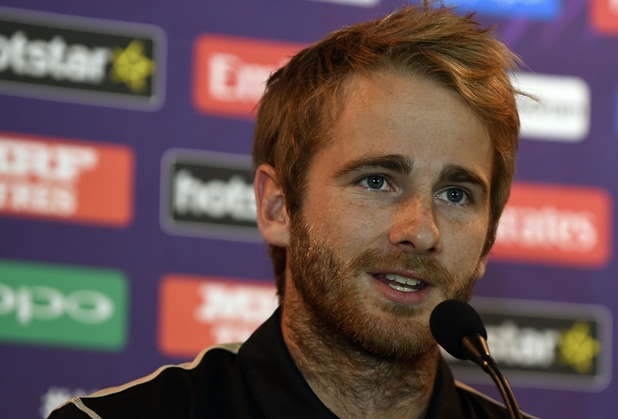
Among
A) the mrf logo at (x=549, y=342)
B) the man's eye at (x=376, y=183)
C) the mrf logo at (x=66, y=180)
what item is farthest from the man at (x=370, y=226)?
the mrf logo at (x=549, y=342)

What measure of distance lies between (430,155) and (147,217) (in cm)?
107

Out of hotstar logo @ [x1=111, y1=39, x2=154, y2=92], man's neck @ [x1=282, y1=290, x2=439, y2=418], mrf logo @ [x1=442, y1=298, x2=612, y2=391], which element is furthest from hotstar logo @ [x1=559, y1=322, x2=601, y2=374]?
hotstar logo @ [x1=111, y1=39, x2=154, y2=92]

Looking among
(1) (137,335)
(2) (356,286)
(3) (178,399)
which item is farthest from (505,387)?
(1) (137,335)

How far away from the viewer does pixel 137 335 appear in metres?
2.66

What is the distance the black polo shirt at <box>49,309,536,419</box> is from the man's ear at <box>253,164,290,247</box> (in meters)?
0.14

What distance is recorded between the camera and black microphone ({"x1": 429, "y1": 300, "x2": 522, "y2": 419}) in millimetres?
1584

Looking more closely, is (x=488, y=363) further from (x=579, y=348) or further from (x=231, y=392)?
(x=579, y=348)

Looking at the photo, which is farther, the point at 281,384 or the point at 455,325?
the point at 281,384

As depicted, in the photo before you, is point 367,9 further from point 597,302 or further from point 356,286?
point 356,286

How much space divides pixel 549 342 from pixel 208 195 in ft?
3.28

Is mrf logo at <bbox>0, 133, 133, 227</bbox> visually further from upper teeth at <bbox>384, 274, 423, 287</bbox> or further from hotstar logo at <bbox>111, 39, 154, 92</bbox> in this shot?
upper teeth at <bbox>384, 274, 423, 287</bbox>

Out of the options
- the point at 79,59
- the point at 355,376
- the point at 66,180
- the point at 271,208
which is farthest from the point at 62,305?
the point at 355,376

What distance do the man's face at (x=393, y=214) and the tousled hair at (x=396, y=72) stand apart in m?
0.03

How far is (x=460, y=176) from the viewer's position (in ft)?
6.07
